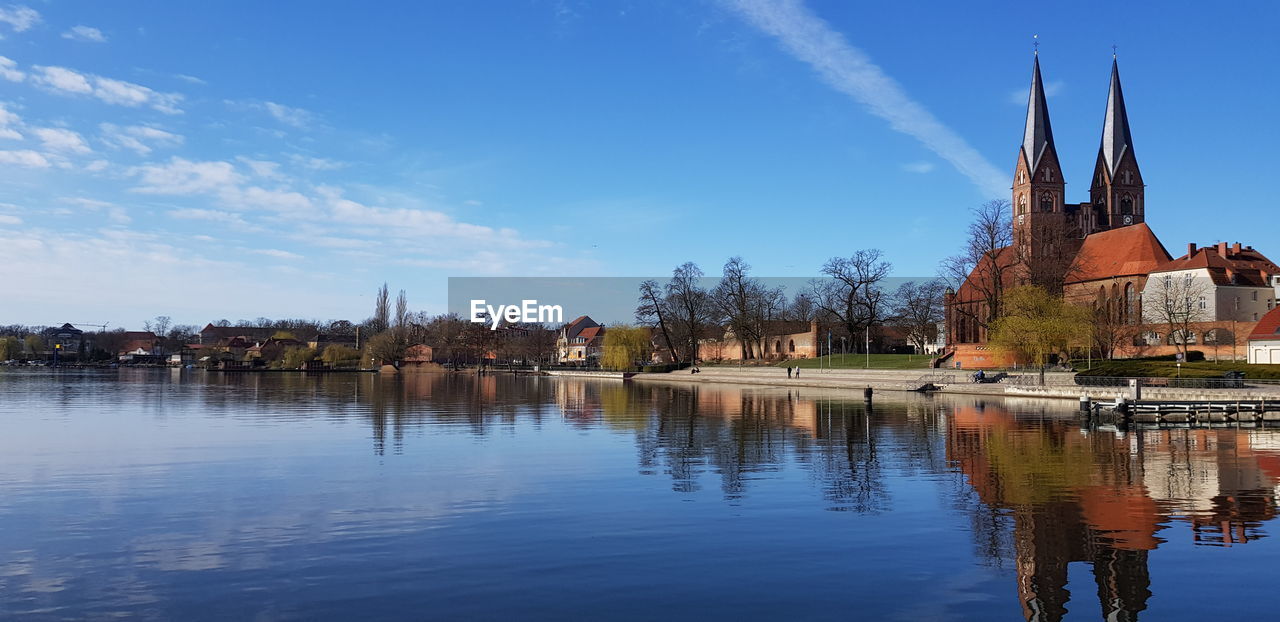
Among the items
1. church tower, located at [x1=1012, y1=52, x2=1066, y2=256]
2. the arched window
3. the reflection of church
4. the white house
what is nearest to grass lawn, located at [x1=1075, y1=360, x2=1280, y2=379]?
the white house

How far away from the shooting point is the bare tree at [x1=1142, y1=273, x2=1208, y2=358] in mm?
66188

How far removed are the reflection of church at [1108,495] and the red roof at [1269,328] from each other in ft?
Result: 113

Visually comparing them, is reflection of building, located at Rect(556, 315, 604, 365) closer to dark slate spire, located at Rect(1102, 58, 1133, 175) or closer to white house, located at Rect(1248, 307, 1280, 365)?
dark slate spire, located at Rect(1102, 58, 1133, 175)

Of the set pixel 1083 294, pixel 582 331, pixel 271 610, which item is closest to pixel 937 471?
pixel 271 610

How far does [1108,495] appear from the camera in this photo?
18.0m

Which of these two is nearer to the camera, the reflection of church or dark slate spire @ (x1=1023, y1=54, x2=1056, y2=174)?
the reflection of church

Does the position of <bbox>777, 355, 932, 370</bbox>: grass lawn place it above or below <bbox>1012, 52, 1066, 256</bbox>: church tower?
below

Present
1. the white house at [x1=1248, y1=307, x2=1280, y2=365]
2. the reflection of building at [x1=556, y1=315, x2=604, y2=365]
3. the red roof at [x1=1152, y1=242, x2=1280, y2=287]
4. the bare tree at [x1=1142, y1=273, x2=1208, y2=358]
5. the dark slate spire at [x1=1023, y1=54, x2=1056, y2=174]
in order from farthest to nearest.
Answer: the reflection of building at [x1=556, y1=315, x2=604, y2=365] < the dark slate spire at [x1=1023, y1=54, x2=1056, y2=174] < the red roof at [x1=1152, y1=242, x2=1280, y2=287] < the bare tree at [x1=1142, y1=273, x2=1208, y2=358] < the white house at [x1=1248, y1=307, x2=1280, y2=365]

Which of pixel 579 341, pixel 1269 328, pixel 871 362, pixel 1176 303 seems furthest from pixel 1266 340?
pixel 579 341

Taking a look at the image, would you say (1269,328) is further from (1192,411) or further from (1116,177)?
(1116,177)

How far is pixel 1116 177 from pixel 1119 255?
53.2 feet

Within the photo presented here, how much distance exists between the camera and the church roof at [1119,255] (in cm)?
7706

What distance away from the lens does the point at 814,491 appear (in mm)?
18688

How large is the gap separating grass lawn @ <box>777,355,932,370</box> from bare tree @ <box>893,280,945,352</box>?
15.2 meters
